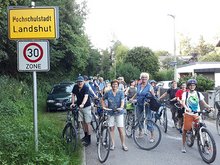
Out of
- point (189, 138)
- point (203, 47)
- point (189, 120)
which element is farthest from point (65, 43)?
point (203, 47)

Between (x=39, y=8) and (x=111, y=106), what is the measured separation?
9.84 ft

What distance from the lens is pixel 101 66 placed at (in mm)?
67750

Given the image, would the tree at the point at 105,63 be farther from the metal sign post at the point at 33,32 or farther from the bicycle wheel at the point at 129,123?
the metal sign post at the point at 33,32

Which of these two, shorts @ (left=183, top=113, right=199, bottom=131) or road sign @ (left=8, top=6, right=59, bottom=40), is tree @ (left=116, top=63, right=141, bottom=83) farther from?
road sign @ (left=8, top=6, right=59, bottom=40)

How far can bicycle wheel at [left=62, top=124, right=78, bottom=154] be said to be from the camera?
8039 mm

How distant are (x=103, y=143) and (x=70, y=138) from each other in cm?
103

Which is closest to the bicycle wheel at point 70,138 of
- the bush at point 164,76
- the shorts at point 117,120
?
the shorts at point 117,120

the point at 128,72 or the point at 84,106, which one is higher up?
the point at 128,72

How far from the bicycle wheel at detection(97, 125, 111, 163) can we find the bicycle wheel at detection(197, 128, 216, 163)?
1.98 m

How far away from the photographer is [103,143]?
7.59m

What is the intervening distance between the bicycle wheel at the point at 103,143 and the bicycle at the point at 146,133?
140cm

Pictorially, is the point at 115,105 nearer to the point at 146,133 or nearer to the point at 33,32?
the point at 146,133

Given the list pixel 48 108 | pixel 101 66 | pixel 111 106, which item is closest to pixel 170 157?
pixel 111 106

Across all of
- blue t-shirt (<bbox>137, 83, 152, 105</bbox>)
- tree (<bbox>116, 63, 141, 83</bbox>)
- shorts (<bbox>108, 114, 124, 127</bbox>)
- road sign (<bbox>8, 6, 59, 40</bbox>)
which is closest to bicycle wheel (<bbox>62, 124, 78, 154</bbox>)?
shorts (<bbox>108, 114, 124, 127</bbox>)
